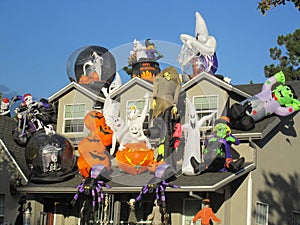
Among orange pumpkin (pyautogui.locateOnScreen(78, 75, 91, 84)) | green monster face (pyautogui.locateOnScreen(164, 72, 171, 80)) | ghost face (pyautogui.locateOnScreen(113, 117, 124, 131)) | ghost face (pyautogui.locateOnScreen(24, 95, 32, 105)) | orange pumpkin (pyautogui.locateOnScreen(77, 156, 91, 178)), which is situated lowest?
orange pumpkin (pyautogui.locateOnScreen(77, 156, 91, 178))

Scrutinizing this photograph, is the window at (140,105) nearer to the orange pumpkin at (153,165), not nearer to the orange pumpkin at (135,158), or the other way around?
the orange pumpkin at (135,158)

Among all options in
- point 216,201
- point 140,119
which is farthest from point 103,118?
point 216,201

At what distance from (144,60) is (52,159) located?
15.6 feet

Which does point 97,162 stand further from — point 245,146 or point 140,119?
point 245,146

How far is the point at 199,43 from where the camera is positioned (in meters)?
21.6

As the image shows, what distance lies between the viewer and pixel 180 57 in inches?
782

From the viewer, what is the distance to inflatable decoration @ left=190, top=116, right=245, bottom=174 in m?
18.7

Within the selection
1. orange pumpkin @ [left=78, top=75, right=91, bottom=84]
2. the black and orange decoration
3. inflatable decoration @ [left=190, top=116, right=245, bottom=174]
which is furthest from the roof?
inflatable decoration @ [left=190, top=116, right=245, bottom=174]

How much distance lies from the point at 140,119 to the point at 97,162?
177cm

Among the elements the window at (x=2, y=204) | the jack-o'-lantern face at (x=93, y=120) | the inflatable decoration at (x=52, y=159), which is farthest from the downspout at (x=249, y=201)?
the window at (x=2, y=204)

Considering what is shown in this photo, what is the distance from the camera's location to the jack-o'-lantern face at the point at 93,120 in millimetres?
20156

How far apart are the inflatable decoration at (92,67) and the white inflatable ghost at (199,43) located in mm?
2847

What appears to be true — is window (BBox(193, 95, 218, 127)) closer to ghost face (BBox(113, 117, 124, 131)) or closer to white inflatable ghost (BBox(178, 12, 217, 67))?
white inflatable ghost (BBox(178, 12, 217, 67))

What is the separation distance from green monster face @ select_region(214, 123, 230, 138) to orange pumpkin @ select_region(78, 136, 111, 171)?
334 cm
